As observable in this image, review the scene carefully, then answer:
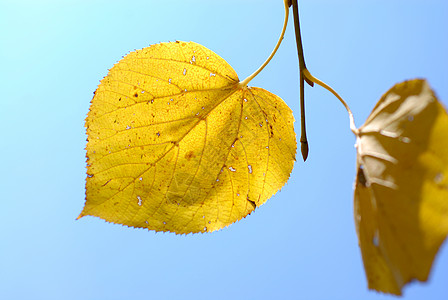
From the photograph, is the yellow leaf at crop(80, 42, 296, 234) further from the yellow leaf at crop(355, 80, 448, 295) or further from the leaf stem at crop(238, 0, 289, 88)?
the yellow leaf at crop(355, 80, 448, 295)

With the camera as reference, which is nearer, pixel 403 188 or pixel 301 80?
pixel 403 188

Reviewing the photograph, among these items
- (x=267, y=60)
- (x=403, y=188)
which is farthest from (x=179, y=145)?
(x=403, y=188)

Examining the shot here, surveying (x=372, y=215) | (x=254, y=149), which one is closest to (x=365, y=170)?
(x=372, y=215)

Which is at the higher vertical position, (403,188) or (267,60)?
(267,60)

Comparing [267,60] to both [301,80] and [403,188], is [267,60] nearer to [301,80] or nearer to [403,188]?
[301,80]

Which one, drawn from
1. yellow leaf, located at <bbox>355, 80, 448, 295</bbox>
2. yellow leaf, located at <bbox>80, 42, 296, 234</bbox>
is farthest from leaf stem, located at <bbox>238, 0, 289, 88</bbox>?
yellow leaf, located at <bbox>355, 80, 448, 295</bbox>

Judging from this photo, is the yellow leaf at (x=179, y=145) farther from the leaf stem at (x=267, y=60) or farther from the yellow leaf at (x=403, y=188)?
the yellow leaf at (x=403, y=188)
